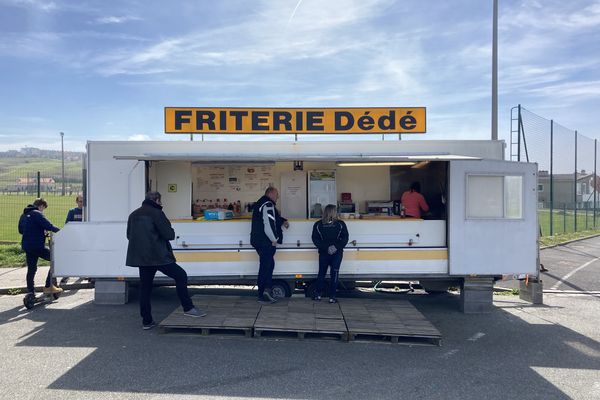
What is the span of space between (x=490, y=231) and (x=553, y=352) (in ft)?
7.17

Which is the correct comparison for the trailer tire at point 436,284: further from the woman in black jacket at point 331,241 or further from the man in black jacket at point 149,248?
the man in black jacket at point 149,248

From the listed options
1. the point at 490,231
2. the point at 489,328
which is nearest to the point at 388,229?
the point at 490,231

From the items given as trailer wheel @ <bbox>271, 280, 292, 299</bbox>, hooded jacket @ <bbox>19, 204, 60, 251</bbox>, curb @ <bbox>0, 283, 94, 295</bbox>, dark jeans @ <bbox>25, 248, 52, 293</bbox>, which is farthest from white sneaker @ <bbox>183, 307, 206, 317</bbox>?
curb @ <bbox>0, 283, 94, 295</bbox>

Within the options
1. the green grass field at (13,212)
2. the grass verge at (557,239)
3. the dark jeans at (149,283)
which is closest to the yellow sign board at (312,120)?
the dark jeans at (149,283)

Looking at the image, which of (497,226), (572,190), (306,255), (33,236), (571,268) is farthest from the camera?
(572,190)

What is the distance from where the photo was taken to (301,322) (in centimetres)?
642

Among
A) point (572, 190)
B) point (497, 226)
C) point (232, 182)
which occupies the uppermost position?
point (572, 190)

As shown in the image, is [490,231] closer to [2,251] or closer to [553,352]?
[553,352]

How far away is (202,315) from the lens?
6.62 meters

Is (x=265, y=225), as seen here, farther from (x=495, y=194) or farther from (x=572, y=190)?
(x=572, y=190)

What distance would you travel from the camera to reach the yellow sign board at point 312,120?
8.62 metres

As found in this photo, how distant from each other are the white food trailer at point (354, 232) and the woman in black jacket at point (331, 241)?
1.00 ft

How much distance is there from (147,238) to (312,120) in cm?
368

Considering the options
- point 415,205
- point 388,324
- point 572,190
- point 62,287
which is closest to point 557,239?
point 415,205
